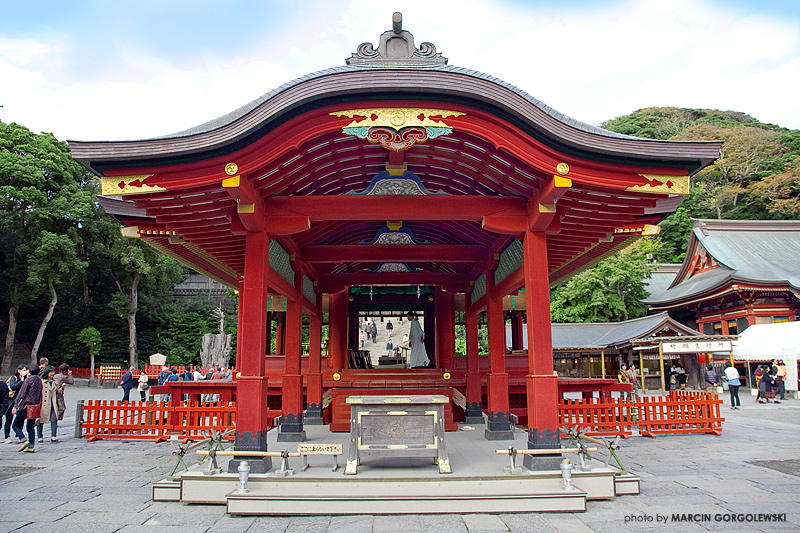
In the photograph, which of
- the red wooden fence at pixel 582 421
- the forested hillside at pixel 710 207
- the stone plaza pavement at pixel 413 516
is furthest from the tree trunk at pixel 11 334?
the forested hillside at pixel 710 207

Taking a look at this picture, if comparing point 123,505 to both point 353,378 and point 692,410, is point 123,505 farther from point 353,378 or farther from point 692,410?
point 692,410

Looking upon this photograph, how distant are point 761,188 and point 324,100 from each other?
45978 mm

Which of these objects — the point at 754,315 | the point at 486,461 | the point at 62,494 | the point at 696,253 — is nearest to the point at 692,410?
the point at 486,461

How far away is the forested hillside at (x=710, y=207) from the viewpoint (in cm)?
3142

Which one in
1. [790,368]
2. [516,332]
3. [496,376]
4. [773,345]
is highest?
[516,332]

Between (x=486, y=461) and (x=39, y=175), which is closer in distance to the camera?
(x=486, y=461)

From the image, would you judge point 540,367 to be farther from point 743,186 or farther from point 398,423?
point 743,186

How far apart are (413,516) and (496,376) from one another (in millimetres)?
4716

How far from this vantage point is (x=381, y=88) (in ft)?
18.8

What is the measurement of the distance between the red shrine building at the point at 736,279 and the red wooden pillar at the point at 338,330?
70.3 ft

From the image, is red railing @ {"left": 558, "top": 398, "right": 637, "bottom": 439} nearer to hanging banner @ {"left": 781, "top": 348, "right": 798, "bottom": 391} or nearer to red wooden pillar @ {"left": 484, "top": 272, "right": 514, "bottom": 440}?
red wooden pillar @ {"left": 484, "top": 272, "right": 514, "bottom": 440}

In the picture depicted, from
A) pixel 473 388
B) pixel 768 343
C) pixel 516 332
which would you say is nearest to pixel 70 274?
pixel 516 332

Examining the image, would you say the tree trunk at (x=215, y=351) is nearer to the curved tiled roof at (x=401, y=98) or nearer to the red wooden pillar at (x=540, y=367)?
the curved tiled roof at (x=401, y=98)

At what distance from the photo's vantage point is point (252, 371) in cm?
649
